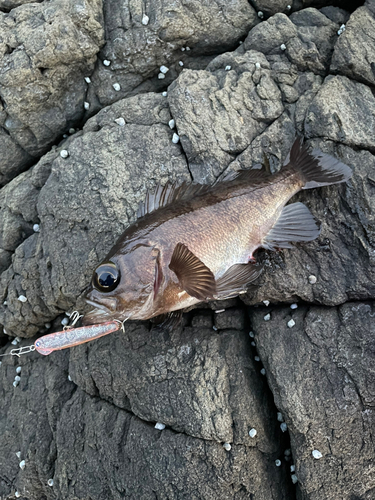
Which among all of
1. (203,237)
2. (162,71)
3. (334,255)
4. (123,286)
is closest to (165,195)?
(203,237)

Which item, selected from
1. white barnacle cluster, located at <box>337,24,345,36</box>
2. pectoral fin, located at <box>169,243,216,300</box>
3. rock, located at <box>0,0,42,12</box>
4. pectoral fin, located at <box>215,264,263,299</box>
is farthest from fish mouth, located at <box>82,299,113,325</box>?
rock, located at <box>0,0,42,12</box>

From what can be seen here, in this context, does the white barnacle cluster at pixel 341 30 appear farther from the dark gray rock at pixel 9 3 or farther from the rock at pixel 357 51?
the dark gray rock at pixel 9 3

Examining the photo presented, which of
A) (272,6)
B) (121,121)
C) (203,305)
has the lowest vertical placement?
(203,305)

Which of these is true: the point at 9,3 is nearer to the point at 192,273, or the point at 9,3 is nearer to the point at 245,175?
the point at 245,175

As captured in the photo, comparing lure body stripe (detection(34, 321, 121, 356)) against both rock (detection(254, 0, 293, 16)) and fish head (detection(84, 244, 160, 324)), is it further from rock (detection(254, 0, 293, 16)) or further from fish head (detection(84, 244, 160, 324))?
rock (detection(254, 0, 293, 16))

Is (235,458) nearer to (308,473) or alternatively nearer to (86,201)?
(308,473)

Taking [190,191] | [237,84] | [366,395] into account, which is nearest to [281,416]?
[366,395]
